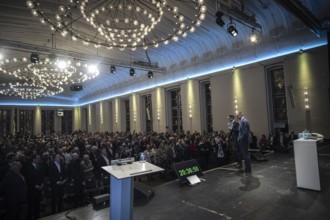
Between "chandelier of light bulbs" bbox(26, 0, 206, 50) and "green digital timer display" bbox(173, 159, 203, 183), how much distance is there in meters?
2.97

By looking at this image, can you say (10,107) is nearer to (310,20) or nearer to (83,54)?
(83,54)

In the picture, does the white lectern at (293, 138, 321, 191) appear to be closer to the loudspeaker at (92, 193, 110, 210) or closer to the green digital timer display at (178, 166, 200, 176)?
the green digital timer display at (178, 166, 200, 176)

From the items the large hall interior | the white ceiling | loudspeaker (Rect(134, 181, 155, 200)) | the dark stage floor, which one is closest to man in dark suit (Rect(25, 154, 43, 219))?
the large hall interior

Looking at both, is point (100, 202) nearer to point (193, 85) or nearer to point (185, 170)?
point (185, 170)

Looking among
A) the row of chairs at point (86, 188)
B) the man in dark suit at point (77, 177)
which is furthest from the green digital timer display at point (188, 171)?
the man in dark suit at point (77, 177)

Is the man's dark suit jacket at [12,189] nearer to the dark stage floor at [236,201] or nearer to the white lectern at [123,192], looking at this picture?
the dark stage floor at [236,201]

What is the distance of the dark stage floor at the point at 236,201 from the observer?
3.00 metres

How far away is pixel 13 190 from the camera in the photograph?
11.6ft

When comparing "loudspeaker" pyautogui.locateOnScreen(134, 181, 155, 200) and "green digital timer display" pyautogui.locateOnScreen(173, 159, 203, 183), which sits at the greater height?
"green digital timer display" pyautogui.locateOnScreen(173, 159, 203, 183)

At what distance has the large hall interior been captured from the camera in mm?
3905

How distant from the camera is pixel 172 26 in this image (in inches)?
332

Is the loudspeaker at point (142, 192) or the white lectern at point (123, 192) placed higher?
the white lectern at point (123, 192)

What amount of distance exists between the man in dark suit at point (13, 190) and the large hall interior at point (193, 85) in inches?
3.8

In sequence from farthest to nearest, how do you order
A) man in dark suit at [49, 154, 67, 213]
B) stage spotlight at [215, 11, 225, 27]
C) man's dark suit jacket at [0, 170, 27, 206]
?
stage spotlight at [215, 11, 225, 27]
man in dark suit at [49, 154, 67, 213]
man's dark suit jacket at [0, 170, 27, 206]
